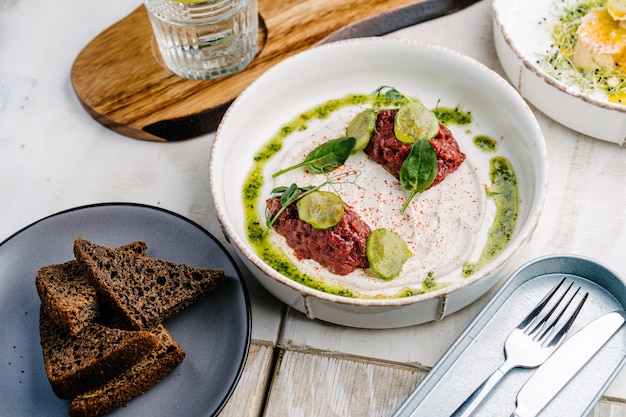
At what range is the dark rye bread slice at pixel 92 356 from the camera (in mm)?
1657

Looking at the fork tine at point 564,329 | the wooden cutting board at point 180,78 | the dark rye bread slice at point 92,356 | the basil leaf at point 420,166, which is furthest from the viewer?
the wooden cutting board at point 180,78

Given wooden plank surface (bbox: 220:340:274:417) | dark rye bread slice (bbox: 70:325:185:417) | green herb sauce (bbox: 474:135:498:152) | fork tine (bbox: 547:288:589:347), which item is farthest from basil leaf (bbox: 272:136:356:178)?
fork tine (bbox: 547:288:589:347)

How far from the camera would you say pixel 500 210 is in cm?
205

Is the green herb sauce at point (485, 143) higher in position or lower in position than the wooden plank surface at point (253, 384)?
higher

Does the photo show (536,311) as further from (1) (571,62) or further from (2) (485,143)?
(1) (571,62)

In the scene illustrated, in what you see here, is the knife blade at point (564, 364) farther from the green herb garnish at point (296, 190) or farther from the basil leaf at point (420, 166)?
the green herb garnish at point (296, 190)

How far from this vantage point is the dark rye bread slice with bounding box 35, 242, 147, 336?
1.73 meters

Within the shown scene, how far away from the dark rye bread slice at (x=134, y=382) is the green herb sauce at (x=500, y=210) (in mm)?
771

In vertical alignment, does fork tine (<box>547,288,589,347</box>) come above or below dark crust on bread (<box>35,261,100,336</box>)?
below

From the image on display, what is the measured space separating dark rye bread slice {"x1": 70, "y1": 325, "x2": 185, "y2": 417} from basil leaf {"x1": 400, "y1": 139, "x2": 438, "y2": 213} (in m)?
0.74

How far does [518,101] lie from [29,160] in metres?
1.56

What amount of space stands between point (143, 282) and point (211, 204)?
18.2 inches

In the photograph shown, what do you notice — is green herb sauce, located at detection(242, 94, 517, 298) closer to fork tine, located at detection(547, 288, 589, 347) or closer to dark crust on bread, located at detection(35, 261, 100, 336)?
fork tine, located at detection(547, 288, 589, 347)

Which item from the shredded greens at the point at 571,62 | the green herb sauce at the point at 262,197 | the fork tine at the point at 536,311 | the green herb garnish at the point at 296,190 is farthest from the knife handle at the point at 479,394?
the shredded greens at the point at 571,62
